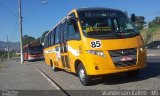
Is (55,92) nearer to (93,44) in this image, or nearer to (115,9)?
(93,44)

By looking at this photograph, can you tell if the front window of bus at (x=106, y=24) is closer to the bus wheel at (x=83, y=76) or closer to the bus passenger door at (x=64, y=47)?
the bus wheel at (x=83, y=76)

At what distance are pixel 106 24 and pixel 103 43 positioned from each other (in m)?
1.13

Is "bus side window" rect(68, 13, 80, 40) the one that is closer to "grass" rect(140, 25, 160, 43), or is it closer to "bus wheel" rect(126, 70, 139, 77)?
"bus wheel" rect(126, 70, 139, 77)

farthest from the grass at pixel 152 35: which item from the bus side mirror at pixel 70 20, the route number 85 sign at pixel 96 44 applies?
the route number 85 sign at pixel 96 44

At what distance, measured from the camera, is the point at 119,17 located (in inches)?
480

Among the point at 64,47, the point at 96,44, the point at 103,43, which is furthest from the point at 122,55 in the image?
the point at 64,47

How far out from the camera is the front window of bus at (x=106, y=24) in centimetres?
1116

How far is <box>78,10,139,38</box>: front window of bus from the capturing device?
1116 cm

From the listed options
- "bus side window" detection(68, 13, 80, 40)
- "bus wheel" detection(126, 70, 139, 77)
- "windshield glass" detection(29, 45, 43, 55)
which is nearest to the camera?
"bus side window" detection(68, 13, 80, 40)

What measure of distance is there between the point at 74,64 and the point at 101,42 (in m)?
2.11

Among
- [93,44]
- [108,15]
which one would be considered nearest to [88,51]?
[93,44]

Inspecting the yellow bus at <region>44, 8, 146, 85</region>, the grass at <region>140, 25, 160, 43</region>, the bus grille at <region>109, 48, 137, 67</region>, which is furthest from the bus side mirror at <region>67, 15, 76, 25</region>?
the grass at <region>140, 25, 160, 43</region>

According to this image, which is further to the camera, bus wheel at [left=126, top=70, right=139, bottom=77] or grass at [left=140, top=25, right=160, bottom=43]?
grass at [left=140, top=25, right=160, bottom=43]

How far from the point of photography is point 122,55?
10812 mm
